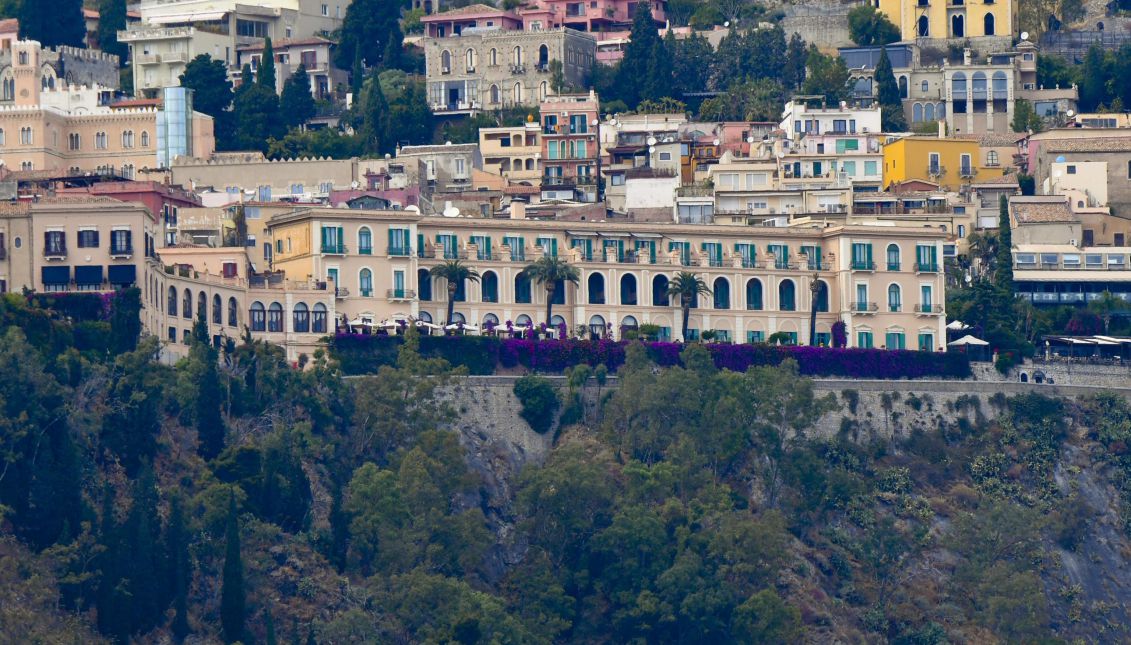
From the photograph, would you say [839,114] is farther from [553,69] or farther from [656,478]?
[656,478]

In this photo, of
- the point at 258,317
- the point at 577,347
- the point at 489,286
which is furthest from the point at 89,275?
the point at 577,347

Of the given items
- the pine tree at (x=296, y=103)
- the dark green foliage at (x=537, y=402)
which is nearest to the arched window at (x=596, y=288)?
the dark green foliage at (x=537, y=402)

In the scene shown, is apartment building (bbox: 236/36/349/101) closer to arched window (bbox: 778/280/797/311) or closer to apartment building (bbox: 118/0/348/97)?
apartment building (bbox: 118/0/348/97)

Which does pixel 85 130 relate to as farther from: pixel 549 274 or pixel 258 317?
pixel 549 274

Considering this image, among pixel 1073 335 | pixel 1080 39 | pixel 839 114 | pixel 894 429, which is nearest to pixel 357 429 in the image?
pixel 894 429

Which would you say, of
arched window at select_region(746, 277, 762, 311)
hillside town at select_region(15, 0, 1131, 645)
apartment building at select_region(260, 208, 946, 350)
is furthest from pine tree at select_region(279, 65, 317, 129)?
arched window at select_region(746, 277, 762, 311)

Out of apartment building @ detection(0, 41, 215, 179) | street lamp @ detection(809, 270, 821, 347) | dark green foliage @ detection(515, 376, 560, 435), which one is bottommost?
dark green foliage @ detection(515, 376, 560, 435)
